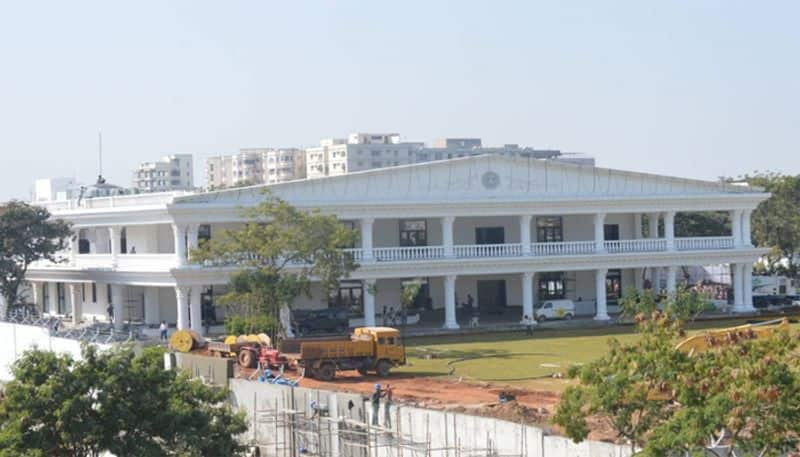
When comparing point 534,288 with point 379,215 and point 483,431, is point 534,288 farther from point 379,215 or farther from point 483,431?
point 483,431

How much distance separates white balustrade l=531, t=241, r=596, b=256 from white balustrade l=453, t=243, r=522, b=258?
88 cm

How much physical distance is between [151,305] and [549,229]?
63.2ft

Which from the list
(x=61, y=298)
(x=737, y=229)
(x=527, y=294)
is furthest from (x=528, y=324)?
(x=61, y=298)

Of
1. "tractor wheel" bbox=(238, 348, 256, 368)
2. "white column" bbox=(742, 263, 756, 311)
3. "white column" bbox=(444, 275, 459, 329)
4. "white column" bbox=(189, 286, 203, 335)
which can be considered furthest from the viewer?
"white column" bbox=(742, 263, 756, 311)

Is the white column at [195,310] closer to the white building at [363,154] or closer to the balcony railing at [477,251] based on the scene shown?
the balcony railing at [477,251]

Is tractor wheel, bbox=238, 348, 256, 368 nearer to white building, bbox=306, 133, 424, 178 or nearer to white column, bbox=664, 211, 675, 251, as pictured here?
white column, bbox=664, 211, 675, 251

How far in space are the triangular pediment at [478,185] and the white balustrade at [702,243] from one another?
219 cm

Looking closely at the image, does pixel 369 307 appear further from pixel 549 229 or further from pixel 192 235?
pixel 549 229

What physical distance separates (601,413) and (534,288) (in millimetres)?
43691

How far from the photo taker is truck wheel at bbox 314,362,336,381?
1822 inches

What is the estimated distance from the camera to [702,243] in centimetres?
6781

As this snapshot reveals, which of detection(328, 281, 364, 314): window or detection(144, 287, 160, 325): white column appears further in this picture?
detection(144, 287, 160, 325): white column

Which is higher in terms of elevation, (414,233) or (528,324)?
(414,233)

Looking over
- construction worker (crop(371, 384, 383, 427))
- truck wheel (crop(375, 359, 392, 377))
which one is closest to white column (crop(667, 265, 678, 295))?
truck wheel (crop(375, 359, 392, 377))
